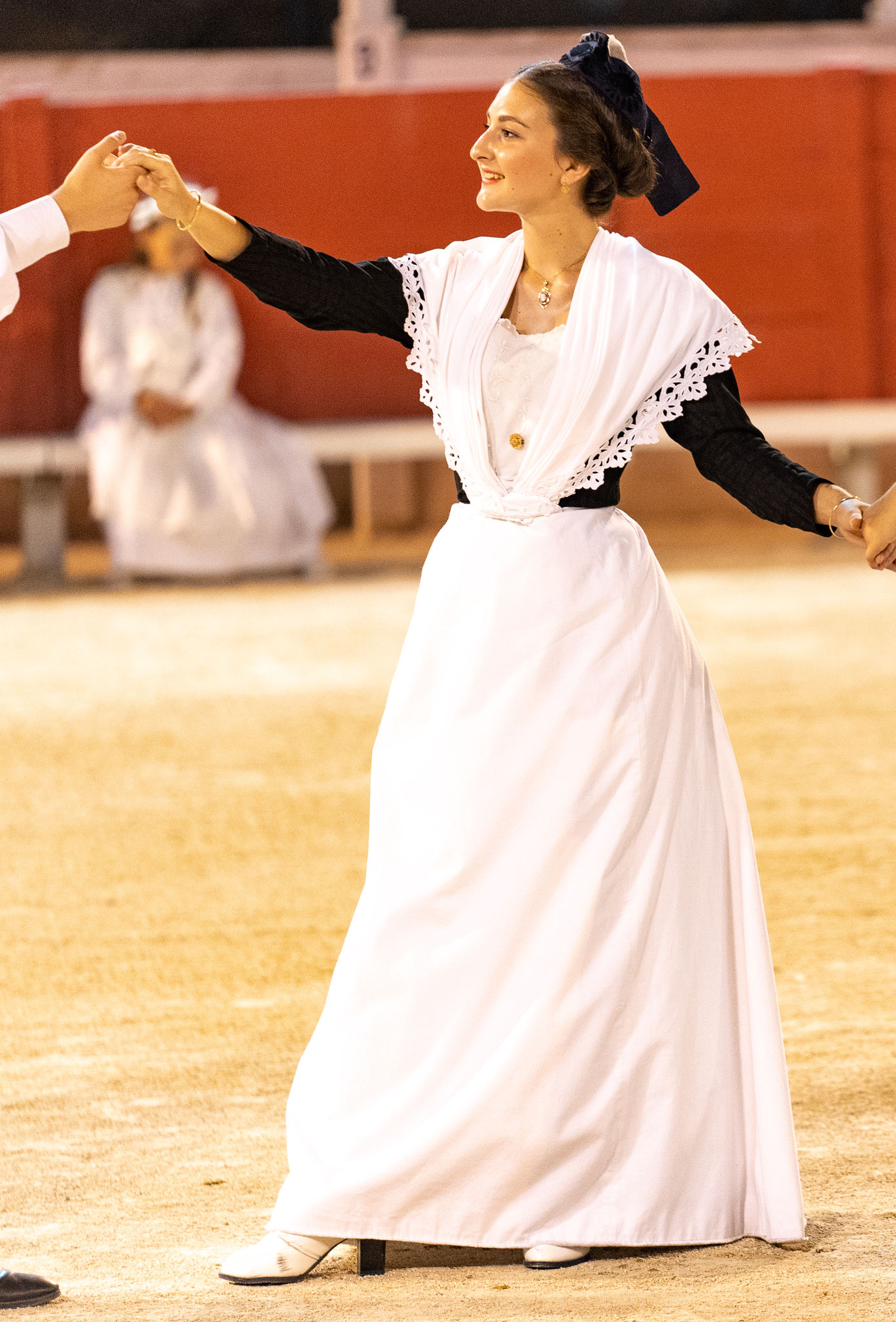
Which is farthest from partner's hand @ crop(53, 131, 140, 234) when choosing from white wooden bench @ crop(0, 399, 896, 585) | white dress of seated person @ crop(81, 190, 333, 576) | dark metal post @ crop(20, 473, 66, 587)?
dark metal post @ crop(20, 473, 66, 587)

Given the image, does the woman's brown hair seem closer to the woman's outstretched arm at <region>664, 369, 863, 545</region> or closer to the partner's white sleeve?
the woman's outstretched arm at <region>664, 369, 863, 545</region>

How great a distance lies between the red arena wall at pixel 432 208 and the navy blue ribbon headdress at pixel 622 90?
7992 millimetres

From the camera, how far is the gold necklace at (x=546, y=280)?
2.43m

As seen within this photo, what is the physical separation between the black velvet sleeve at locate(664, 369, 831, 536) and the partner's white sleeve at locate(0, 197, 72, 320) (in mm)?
815

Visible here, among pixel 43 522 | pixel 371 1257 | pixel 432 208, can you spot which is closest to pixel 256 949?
pixel 371 1257

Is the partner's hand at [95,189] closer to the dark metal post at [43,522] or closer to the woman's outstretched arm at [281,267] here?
the woman's outstretched arm at [281,267]

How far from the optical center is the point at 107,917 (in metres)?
3.98

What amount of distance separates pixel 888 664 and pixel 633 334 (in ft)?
15.0

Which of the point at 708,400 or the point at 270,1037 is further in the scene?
the point at 270,1037

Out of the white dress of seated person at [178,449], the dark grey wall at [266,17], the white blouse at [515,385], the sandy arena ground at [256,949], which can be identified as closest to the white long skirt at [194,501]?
the white dress of seated person at [178,449]

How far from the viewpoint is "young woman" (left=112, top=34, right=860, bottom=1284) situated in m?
2.30

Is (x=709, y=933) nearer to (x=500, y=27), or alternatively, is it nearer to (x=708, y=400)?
(x=708, y=400)

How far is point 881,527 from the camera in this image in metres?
2.42

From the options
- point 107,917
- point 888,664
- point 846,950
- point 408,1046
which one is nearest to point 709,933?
point 408,1046
